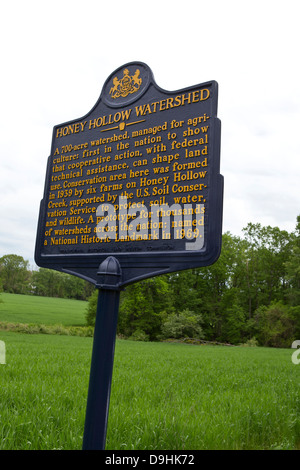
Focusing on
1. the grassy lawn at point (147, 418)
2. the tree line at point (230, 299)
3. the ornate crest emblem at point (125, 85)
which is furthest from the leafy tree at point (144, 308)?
the ornate crest emblem at point (125, 85)

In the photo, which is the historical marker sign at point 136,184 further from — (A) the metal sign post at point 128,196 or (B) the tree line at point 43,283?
(B) the tree line at point 43,283

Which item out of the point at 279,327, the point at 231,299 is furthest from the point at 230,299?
the point at 279,327

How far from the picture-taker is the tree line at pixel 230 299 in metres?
42.5

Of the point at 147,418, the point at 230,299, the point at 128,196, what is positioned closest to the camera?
the point at 128,196

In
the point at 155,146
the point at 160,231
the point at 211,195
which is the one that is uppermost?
the point at 155,146

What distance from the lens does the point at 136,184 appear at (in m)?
4.33

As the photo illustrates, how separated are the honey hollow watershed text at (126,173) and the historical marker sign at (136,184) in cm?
1

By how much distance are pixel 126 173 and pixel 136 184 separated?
24cm

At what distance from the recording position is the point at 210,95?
4141 mm

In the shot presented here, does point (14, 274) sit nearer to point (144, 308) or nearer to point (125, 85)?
point (144, 308)

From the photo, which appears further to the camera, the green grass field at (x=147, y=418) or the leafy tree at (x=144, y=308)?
the leafy tree at (x=144, y=308)
